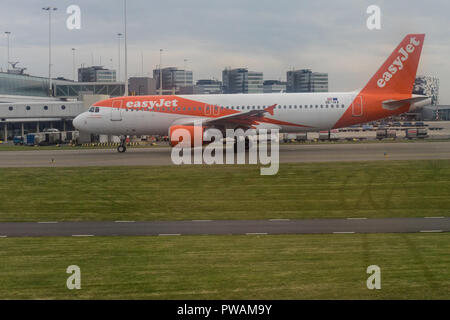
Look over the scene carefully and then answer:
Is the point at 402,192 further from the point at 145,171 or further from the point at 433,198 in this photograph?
the point at 145,171

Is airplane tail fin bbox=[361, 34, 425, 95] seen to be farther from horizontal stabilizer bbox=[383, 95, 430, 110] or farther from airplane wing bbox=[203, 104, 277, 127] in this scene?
airplane wing bbox=[203, 104, 277, 127]

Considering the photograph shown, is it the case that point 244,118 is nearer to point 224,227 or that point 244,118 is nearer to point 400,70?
point 400,70

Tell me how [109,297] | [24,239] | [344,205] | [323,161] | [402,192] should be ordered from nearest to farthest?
[109,297] < [24,239] < [344,205] < [402,192] < [323,161]

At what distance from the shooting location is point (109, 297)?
10.1 m

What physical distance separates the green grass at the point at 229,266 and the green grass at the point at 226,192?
13.1 feet

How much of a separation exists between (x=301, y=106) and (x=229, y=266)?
29305 mm

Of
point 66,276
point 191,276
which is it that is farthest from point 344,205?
point 66,276

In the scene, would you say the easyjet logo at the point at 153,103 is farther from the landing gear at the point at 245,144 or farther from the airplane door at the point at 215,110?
the landing gear at the point at 245,144

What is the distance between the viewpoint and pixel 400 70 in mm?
39812

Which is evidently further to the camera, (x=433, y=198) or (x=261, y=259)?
(x=433, y=198)

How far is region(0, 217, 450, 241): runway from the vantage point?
1634 centimetres

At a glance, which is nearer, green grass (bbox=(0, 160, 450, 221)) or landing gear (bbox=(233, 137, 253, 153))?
green grass (bbox=(0, 160, 450, 221))

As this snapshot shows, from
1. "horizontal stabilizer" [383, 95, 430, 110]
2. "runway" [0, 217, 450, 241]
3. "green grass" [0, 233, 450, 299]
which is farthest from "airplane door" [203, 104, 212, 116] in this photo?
"green grass" [0, 233, 450, 299]

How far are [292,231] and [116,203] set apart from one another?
27.2ft
